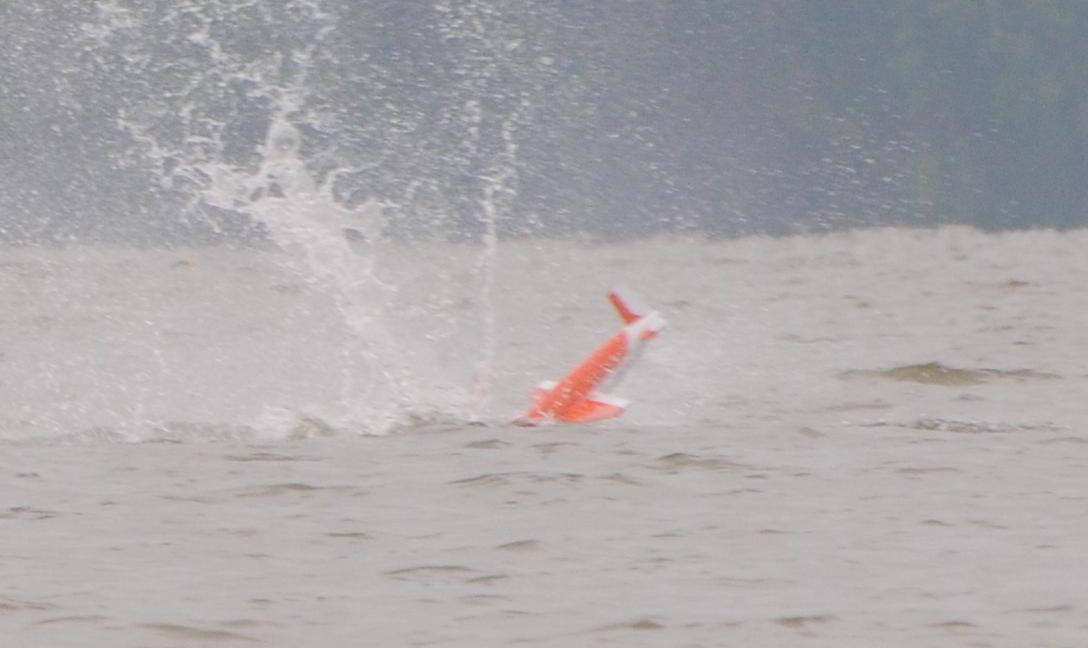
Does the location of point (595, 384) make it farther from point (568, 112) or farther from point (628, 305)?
point (568, 112)

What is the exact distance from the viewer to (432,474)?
1130 centimetres

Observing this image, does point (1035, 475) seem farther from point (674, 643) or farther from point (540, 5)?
point (540, 5)

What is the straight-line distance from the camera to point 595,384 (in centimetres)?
1374

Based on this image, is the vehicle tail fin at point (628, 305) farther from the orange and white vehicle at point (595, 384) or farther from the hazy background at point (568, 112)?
the hazy background at point (568, 112)

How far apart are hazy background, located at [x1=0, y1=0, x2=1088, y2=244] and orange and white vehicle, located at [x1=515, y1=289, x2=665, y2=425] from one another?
22602mm

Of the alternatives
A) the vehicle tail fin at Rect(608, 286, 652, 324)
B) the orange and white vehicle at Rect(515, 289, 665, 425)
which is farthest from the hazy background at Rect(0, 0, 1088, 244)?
the orange and white vehicle at Rect(515, 289, 665, 425)

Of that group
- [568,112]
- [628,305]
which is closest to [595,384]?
[628,305]

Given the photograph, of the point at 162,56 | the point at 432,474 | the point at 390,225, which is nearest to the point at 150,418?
the point at 432,474

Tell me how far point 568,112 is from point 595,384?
30.8m

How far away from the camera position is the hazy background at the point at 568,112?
40000 mm

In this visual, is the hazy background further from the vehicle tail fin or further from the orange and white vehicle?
the orange and white vehicle

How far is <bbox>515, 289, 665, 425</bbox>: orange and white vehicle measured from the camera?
13.5 metres

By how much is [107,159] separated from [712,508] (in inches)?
1284

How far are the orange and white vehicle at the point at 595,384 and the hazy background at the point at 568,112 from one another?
74.2 ft
